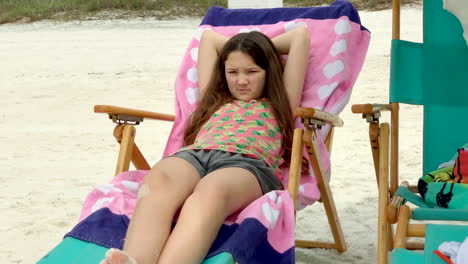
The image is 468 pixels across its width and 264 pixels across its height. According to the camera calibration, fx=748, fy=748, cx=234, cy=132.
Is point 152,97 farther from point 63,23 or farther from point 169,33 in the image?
point 63,23

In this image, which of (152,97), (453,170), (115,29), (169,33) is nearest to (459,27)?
(453,170)

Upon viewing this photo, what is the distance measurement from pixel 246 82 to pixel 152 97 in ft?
16.2

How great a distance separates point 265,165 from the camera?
3102 mm

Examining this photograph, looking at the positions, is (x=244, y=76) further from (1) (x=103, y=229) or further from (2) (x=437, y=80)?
(1) (x=103, y=229)

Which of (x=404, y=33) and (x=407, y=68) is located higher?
(x=407, y=68)

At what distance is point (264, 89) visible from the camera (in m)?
3.55

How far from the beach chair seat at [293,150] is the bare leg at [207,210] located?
58 millimetres

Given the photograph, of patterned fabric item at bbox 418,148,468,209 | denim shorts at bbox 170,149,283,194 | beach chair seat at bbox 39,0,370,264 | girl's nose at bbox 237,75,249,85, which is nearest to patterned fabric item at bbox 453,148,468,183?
patterned fabric item at bbox 418,148,468,209

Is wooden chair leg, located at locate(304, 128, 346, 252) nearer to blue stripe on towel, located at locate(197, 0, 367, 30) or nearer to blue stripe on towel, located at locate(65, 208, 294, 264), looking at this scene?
blue stripe on towel, located at locate(65, 208, 294, 264)

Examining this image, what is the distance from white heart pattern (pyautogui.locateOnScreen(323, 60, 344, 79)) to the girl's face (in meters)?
0.34

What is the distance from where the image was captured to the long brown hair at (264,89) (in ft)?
11.2


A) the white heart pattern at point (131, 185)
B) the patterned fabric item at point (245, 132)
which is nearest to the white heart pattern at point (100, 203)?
the white heart pattern at point (131, 185)

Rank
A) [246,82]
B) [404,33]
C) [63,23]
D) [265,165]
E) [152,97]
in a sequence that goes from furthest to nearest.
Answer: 1. [63,23]
2. [404,33]
3. [152,97]
4. [246,82]
5. [265,165]

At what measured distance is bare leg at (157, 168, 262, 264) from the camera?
98.9 inches
